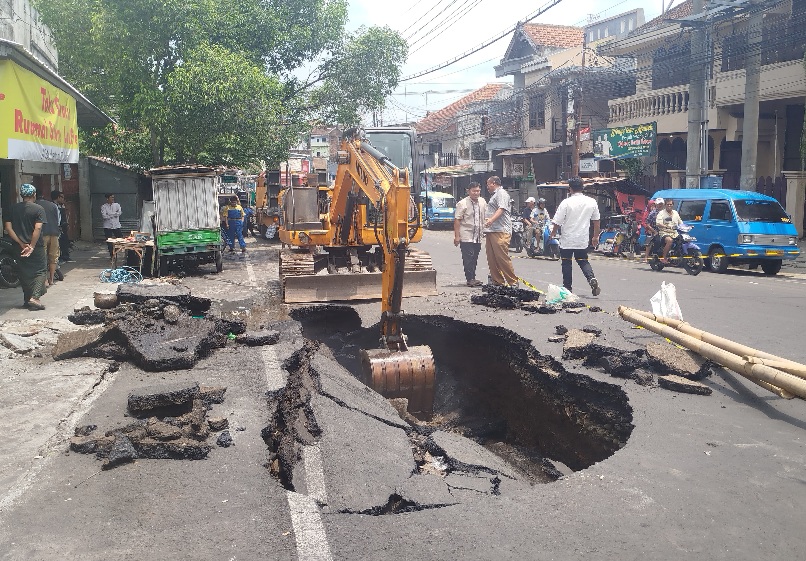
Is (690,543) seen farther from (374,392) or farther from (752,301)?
(752,301)

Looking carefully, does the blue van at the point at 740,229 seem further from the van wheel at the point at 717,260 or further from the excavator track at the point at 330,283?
the excavator track at the point at 330,283

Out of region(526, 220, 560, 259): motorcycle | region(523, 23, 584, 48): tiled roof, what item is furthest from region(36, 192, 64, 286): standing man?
region(523, 23, 584, 48): tiled roof

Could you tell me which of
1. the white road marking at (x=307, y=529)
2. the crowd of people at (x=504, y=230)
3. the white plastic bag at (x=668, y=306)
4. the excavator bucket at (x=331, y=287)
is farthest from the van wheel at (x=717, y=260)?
the white road marking at (x=307, y=529)

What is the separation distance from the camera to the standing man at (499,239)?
12148 millimetres

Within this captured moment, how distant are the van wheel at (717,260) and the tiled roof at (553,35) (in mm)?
26485

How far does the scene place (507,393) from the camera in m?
8.49

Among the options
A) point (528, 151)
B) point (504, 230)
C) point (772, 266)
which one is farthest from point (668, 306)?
point (528, 151)

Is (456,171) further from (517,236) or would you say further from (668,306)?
(668,306)

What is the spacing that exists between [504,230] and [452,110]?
4362 cm

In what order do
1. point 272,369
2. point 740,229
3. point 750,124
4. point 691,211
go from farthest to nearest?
point 750,124, point 691,211, point 740,229, point 272,369

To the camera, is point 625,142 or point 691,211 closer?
point 691,211

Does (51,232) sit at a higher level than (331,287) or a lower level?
higher

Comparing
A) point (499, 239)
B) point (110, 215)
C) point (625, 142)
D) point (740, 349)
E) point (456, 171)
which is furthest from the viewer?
point (456, 171)

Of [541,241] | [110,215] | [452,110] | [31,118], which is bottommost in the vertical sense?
[541,241]
